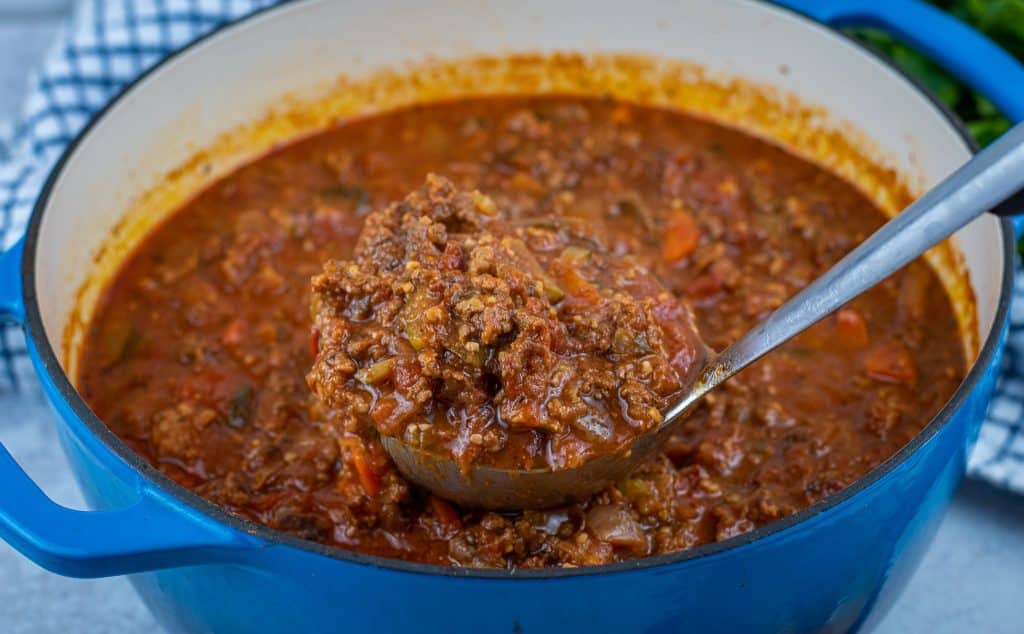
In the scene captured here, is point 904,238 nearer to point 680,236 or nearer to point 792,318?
point 792,318

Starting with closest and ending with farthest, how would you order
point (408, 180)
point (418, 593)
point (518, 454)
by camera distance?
point (418, 593), point (518, 454), point (408, 180)

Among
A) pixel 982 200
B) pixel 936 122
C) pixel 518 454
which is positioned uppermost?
pixel 982 200

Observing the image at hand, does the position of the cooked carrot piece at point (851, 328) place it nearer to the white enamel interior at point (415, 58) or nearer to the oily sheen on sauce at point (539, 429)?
the oily sheen on sauce at point (539, 429)

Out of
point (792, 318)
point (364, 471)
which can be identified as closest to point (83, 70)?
point (364, 471)

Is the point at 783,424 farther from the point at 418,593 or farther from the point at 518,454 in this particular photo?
the point at 418,593


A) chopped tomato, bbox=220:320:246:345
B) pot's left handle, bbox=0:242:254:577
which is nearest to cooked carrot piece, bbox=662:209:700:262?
chopped tomato, bbox=220:320:246:345

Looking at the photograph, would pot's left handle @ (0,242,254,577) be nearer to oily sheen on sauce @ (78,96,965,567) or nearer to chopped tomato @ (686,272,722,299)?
oily sheen on sauce @ (78,96,965,567)

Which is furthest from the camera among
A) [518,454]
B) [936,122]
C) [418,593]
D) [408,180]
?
[408,180]

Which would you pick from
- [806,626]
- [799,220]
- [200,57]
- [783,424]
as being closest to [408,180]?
[200,57]
